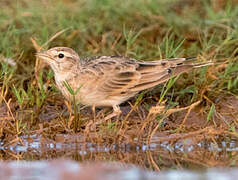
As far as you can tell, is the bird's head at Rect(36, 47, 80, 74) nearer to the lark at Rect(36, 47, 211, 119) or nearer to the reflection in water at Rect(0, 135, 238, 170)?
the lark at Rect(36, 47, 211, 119)

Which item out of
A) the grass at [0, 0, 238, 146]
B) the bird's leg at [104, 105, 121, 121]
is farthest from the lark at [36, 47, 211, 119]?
the grass at [0, 0, 238, 146]

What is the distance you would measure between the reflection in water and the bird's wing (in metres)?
0.97

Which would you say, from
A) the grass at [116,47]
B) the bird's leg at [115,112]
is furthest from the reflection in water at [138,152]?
the bird's leg at [115,112]

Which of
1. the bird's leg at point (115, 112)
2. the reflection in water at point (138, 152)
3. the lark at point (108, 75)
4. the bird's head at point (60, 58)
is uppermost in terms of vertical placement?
the bird's head at point (60, 58)

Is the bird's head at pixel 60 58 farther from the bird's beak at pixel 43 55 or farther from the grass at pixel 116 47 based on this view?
the grass at pixel 116 47

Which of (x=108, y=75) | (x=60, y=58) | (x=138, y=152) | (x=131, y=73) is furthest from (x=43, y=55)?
(x=138, y=152)

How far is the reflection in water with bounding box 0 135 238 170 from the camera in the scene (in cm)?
610

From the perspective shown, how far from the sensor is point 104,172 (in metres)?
5.05

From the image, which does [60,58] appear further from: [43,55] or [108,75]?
[108,75]

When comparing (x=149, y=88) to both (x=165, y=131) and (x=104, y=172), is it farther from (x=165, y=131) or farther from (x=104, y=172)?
(x=104, y=172)

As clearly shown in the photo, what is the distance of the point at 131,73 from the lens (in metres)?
7.70

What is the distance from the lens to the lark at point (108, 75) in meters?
7.55

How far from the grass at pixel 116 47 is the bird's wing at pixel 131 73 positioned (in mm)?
158

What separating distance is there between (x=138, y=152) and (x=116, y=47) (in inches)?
124
